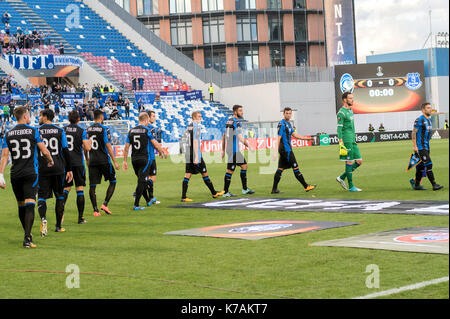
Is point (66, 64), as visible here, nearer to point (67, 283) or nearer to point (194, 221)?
point (194, 221)

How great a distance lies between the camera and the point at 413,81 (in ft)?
202

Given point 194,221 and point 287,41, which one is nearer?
point 194,221

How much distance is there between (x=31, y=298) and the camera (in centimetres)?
727

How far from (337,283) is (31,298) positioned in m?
3.02

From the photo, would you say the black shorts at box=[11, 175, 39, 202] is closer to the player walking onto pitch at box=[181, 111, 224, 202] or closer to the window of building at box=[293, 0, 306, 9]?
the player walking onto pitch at box=[181, 111, 224, 202]

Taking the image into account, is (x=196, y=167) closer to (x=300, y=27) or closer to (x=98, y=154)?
(x=98, y=154)

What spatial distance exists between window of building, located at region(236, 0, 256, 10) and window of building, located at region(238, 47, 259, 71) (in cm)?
444

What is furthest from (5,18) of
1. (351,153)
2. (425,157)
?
(425,157)

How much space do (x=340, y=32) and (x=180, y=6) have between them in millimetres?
25169

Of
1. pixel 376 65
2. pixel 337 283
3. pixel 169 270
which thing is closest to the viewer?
pixel 337 283

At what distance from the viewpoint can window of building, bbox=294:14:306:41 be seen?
268 feet

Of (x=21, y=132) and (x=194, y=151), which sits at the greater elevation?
(x=21, y=132)

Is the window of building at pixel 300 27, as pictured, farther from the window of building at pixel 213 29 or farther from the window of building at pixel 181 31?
the window of building at pixel 181 31
